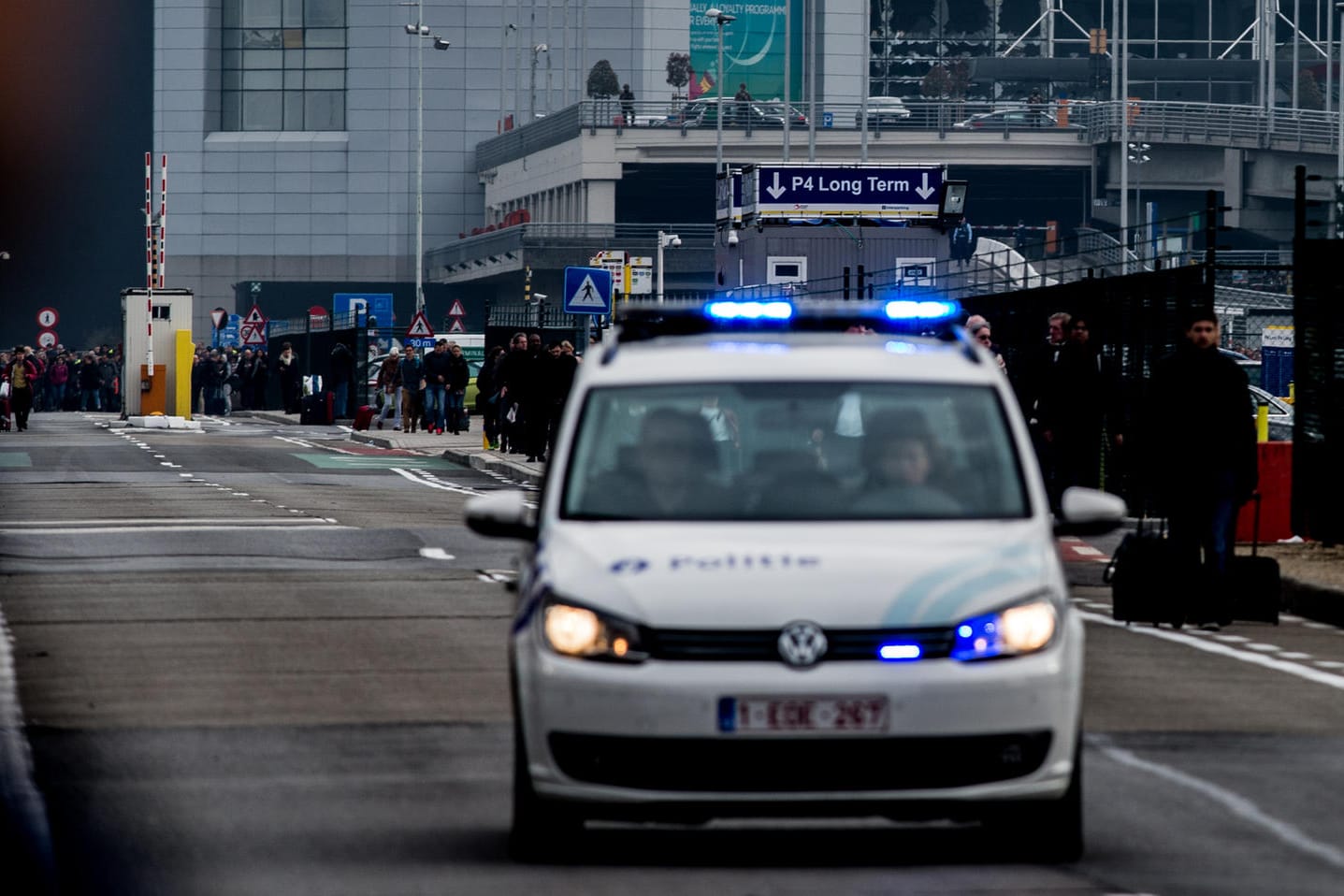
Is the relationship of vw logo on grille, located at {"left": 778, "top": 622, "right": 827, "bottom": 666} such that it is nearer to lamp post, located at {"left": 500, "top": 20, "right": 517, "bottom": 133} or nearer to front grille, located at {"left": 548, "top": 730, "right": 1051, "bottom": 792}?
front grille, located at {"left": 548, "top": 730, "right": 1051, "bottom": 792}

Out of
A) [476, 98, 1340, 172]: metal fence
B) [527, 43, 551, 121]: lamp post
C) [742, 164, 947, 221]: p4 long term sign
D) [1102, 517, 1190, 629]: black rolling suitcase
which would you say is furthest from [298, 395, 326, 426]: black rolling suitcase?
[527, 43, 551, 121]: lamp post

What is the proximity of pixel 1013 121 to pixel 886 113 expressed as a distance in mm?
4810

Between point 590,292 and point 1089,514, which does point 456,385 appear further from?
point 1089,514

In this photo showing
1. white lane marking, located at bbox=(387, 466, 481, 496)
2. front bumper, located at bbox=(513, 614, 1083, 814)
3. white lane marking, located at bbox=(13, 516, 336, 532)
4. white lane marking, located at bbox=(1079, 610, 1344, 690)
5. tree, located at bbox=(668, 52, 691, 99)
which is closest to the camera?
front bumper, located at bbox=(513, 614, 1083, 814)

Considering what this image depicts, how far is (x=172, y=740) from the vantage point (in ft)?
33.9

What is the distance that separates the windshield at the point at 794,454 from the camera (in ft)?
25.8

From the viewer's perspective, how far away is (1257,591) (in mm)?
15727

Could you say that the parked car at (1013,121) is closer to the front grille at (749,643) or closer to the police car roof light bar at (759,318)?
the police car roof light bar at (759,318)

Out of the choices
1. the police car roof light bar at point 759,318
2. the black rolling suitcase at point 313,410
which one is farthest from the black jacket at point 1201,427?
the black rolling suitcase at point 313,410

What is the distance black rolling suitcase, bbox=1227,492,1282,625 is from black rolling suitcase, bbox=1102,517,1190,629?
1.96 ft

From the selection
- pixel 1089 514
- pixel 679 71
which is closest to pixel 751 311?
pixel 1089 514

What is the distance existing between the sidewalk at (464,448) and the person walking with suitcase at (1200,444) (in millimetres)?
14380

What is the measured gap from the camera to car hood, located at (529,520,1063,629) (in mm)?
7117

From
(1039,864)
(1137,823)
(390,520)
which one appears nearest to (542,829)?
(1039,864)
